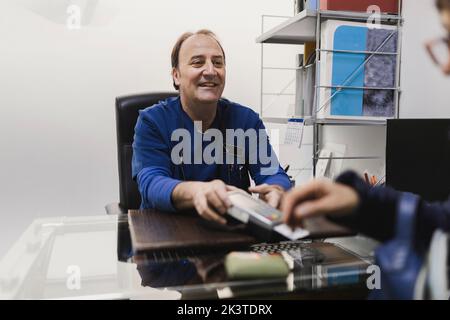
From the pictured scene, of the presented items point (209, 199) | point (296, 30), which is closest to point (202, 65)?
point (209, 199)

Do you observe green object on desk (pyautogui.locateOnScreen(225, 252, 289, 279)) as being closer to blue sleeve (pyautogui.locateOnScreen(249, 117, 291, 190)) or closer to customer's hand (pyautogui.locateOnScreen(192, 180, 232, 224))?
customer's hand (pyautogui.locateOnScreen(192, 180, 232, 224))

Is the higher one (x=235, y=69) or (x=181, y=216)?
(x=235, y=69)

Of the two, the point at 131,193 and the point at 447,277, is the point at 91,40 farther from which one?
the point at 447,277

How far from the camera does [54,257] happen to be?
69 cm

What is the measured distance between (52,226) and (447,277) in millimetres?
777

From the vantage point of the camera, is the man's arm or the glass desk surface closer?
the glass desk surface

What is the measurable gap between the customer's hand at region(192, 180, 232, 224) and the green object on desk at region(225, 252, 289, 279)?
7 cm

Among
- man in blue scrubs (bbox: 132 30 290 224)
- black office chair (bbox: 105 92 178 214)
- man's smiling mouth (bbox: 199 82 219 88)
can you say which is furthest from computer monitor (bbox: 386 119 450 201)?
black office chair (bbox: 105 92 178 214)

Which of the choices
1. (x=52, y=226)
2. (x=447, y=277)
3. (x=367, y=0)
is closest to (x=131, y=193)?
(x=52, y=226)

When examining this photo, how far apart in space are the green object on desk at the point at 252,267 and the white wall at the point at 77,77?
1326mm

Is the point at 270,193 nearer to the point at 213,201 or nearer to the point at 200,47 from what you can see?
the point at 213,201

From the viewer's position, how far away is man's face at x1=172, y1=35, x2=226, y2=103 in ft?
2.30

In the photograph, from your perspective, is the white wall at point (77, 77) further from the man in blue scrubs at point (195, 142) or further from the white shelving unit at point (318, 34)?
the man in blue scrubs at point (195, 142)

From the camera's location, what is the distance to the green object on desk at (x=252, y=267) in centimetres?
41
